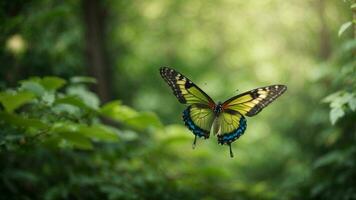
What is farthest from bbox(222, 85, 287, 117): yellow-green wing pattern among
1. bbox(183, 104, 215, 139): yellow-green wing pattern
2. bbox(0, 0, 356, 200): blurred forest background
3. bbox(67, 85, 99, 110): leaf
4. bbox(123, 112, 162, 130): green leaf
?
bbox(67, 85, 99, 110): leaf

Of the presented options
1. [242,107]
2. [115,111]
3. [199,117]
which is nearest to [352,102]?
[242,107]

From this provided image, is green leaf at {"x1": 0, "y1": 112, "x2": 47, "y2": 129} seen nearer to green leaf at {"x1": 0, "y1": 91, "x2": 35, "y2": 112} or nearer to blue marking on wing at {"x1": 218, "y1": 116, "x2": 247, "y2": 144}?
green leaf at {"x1": 0, "y1": 91, "x2": 35, "y2": 112}

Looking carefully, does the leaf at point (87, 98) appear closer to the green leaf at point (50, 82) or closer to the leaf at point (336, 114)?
the green leaf at point (50, 82)

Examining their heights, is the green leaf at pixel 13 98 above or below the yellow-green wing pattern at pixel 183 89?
below

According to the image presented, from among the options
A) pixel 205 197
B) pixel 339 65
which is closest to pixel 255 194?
pixel 205 197

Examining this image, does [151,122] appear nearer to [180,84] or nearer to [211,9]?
[180,84]

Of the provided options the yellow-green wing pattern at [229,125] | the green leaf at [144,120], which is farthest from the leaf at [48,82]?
the yellow-green wing pattern at [229,125]

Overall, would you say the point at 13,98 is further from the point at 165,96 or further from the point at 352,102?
the point at 165,96
